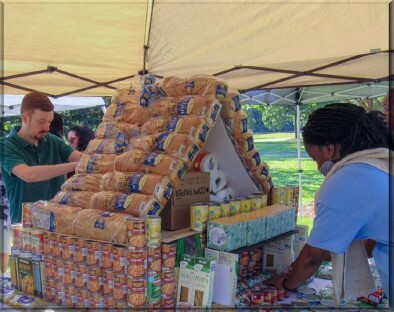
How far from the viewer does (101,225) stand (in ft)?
6.02

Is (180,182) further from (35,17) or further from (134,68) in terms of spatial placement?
(134,68)

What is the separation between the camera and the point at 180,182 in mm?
2164

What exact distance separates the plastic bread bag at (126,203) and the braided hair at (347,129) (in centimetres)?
80

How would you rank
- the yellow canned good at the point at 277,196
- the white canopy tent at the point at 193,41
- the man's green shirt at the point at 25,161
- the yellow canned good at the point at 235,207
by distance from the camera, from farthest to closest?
the white canopy tent at the point at 193,41
the man's green shirt at the point at 25,161
the yellow canned good at the point at 277,196
the yellow canned good at the point at 235,207

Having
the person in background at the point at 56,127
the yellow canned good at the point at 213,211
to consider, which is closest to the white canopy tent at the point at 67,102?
the person in background at the point at 56,127

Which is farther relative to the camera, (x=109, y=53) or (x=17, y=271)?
(x=109, y=53)

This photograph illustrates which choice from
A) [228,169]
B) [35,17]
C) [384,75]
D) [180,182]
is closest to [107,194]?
[180,182]

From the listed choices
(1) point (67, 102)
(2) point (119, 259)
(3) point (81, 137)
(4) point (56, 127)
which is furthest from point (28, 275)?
(1) point (67, 102)

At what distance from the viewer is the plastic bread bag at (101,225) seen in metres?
1.76

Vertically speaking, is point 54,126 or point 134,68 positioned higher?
point 134,68

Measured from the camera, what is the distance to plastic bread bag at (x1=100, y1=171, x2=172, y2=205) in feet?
6.31

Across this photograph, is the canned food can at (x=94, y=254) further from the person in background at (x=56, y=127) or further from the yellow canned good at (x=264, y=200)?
the person in background at (x=56, y=127)

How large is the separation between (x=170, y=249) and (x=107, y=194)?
483 mm

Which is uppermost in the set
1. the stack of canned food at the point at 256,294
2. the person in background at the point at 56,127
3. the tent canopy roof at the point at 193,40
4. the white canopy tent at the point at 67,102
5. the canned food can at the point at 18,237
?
the tent canopy roof at the point at 193,40
